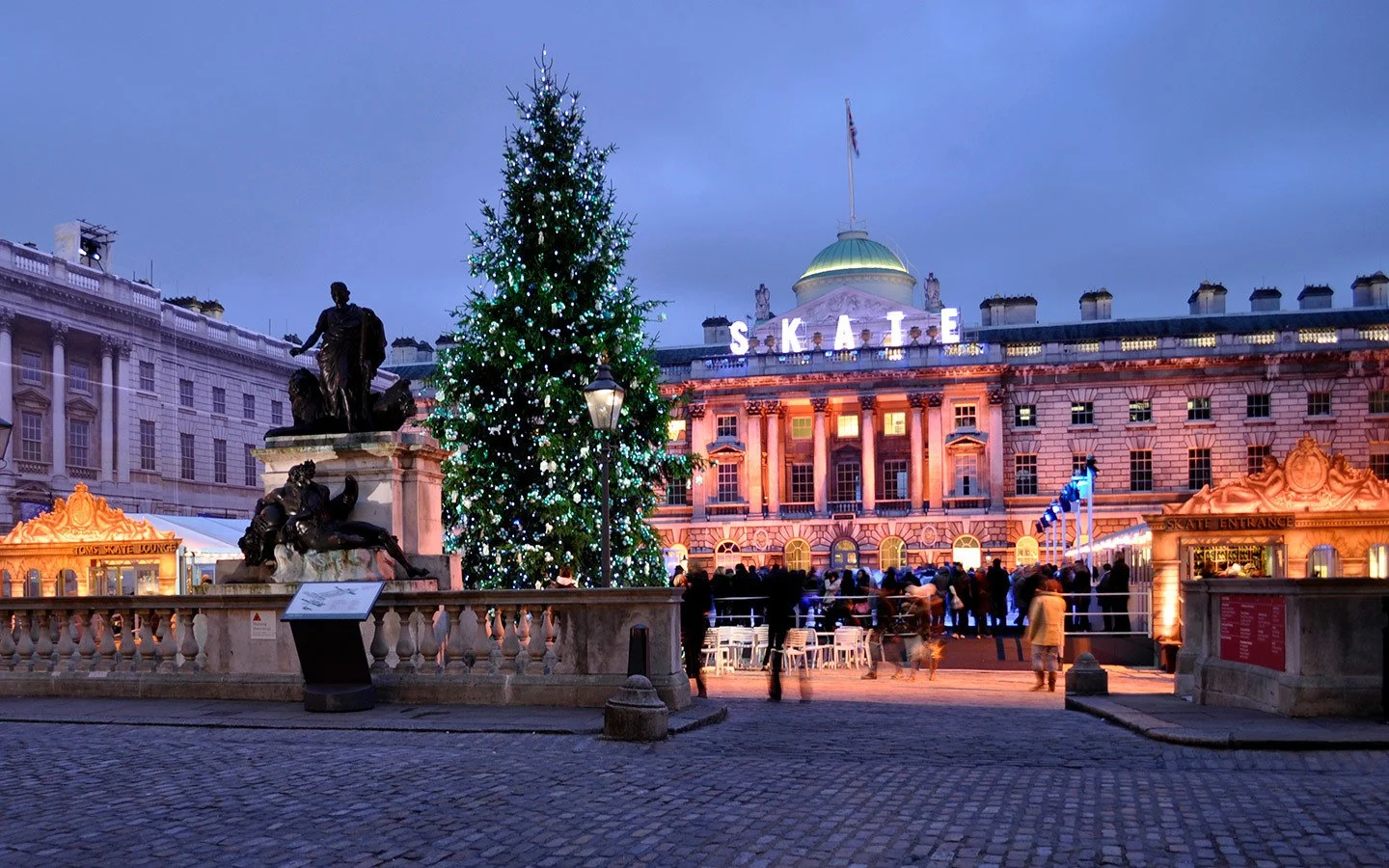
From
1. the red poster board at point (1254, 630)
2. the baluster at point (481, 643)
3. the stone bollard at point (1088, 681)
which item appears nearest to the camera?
the red poster board at point (1254, 630)

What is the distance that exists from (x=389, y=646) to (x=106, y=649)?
3.40 m

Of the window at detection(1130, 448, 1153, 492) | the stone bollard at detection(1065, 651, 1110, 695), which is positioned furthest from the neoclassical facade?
the window at detection(1130, 448, 1153, 492)

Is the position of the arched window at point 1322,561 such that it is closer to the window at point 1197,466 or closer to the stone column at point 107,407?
the stone column at point 107,407

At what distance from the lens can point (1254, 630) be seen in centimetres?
1338

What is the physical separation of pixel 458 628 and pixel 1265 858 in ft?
28.4

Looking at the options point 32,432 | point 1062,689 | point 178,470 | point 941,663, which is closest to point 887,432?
point 178,470

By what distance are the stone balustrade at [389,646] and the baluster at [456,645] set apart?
14mm

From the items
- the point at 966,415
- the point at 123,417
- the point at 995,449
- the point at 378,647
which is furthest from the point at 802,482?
the point at 378,647

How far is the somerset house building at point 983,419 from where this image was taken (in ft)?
237

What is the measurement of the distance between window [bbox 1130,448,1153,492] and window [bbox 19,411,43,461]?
55.3 m

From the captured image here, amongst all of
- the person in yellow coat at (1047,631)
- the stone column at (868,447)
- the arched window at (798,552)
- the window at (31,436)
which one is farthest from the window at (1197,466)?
the person in yellow coat at (1047,631)

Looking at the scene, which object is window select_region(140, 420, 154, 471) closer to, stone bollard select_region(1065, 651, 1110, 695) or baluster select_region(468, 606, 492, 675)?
baluster select_region(468, 606, 492, 675)

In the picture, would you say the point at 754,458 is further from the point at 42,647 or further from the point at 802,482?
the point at 42,647

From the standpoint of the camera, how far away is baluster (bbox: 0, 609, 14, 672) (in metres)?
15.2
